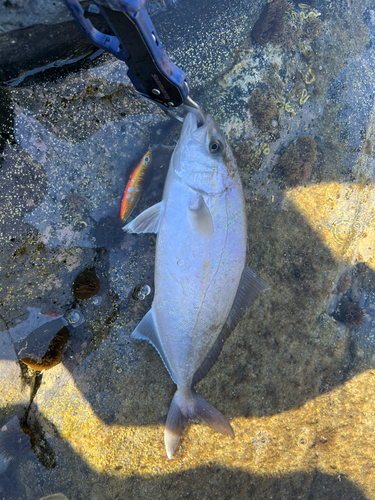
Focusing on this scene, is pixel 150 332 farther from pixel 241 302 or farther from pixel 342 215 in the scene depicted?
pixel 342 215

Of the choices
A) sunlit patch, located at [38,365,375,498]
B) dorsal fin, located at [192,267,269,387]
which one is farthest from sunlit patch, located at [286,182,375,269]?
sunlit patch, located at [38,365,375,498]

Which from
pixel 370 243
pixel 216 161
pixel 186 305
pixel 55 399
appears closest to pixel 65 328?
pixel 55 399

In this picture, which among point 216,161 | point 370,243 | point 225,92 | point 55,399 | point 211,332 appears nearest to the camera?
point 216,161

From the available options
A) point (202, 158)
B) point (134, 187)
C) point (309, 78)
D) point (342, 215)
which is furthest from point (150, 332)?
point (309, 78)

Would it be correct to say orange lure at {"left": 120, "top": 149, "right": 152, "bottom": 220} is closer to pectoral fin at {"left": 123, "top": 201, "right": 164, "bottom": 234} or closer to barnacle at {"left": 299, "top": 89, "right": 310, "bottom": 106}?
pectoral fin at {"left": 123, "top": 201, "right": 164, "bottom": 234}

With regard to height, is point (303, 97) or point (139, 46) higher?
point (139, 46)

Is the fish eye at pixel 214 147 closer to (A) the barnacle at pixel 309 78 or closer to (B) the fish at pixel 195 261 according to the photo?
(B) the fish at pixel 195 261

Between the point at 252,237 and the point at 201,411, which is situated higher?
the point at 252,237

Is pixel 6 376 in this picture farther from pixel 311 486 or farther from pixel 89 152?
pixel 311 486
